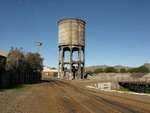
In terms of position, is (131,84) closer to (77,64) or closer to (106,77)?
(77,64)

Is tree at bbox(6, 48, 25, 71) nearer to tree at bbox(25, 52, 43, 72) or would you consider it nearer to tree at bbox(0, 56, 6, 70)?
tree at bbox(0, 56, 6, 70)

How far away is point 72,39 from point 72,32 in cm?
239

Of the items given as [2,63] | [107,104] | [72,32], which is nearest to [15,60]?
[2,63]

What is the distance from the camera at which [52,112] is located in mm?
12930

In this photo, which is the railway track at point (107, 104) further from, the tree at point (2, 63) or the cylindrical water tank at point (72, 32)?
the cylindrical water tank at point (72, 32)

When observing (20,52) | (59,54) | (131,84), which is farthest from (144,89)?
(59,54)

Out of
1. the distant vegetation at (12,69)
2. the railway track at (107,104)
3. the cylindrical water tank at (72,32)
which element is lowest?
the railway track at (107,104)

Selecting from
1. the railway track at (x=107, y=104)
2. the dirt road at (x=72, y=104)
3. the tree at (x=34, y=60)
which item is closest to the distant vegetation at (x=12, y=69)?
the tree at (x=34, y=60)

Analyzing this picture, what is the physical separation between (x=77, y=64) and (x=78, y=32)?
33.9 ft

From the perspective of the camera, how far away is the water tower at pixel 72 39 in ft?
229

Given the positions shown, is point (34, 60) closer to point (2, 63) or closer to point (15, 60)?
point (15, 60)

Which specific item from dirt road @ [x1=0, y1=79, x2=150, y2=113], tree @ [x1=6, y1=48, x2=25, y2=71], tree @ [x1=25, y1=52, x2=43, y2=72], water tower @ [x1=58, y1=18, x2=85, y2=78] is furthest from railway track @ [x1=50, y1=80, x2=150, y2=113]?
water tower @ [x1=58, y1=18, x2=85, y2=78]

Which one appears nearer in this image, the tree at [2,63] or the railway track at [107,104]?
the railway track at [107,104]

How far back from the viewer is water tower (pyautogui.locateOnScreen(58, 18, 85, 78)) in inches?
2753
